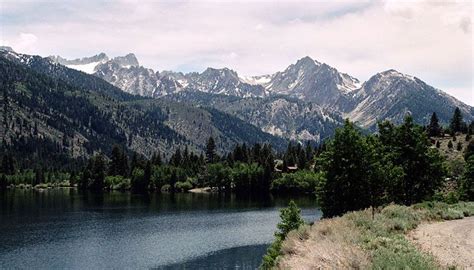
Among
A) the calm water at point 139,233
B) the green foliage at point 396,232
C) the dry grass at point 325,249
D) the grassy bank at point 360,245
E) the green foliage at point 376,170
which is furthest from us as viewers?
the calm water at point 139,233

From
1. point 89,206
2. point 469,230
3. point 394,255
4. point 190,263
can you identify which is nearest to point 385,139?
point 190,263

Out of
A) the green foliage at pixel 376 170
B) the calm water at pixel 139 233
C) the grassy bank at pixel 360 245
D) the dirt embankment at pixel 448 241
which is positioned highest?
the green foliage at pixel 376 170

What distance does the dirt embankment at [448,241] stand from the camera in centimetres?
2334

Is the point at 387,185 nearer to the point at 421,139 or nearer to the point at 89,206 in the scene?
the point at 421,139

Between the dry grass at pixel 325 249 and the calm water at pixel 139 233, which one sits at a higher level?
the dry grass at pixel 325 249

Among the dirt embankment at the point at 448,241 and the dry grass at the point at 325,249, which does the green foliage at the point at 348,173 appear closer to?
the dirt embankment at the point at 448,241

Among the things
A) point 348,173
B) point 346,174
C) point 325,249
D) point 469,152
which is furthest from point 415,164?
point 469,152

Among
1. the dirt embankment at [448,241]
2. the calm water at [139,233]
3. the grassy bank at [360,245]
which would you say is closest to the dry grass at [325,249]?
the grassy bank at [360,245]

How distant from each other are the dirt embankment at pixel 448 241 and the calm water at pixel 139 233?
134 ft

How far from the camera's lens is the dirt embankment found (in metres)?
23.3

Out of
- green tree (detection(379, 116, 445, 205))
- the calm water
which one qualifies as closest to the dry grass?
green tree (detection(379, 116, 445, 205))

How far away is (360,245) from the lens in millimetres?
23984

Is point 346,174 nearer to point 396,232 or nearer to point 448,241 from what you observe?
point 396,232

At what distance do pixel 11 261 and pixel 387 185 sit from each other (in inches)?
2191
